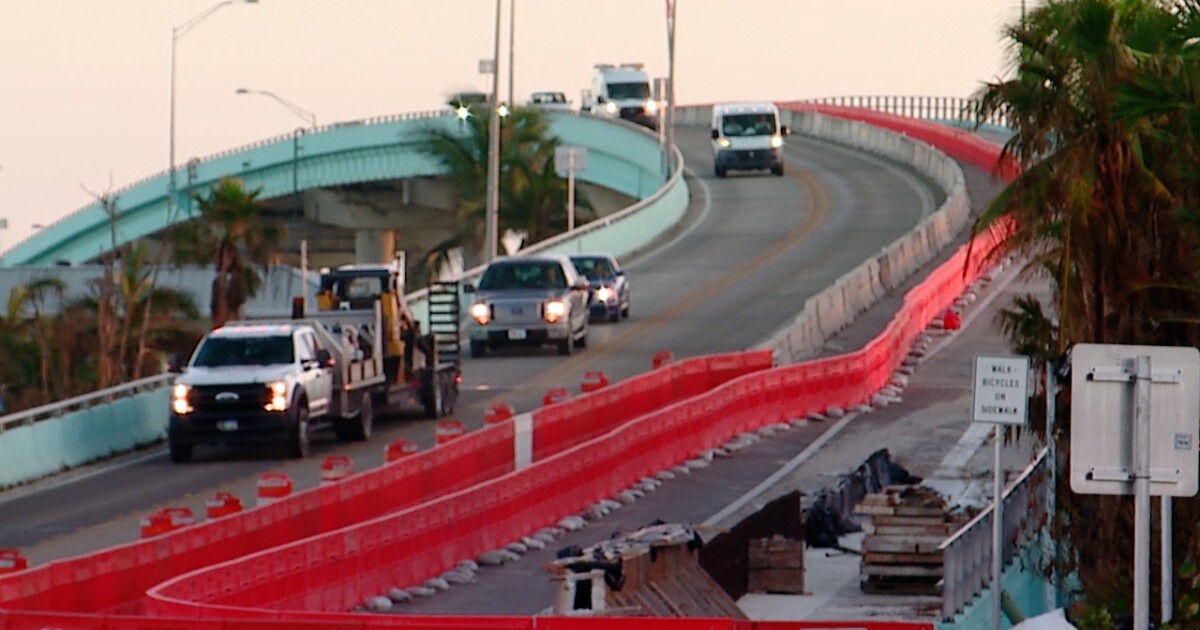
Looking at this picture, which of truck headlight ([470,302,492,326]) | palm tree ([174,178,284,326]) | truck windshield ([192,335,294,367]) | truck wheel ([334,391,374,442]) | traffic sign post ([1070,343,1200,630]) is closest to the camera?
traffic sign post ([1070,343,1200,630])

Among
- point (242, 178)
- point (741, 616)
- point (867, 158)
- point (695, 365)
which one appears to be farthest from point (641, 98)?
point (741, 616)

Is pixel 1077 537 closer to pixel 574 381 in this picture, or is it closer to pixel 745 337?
pixel 574 381

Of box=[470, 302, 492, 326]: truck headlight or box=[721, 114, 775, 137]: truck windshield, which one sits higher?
box=[721, 114, 775, 137]: truck windshield

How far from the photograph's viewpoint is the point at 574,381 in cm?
4331

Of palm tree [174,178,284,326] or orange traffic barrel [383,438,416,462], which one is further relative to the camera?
palm tree [174,178,284,326]

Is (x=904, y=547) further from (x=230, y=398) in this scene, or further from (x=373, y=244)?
(x=373, y=244)

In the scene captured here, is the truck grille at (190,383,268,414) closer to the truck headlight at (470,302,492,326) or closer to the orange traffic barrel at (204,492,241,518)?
the orange traffic barrel at (204,492,241,518)

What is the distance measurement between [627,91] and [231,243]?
29834 millimetres

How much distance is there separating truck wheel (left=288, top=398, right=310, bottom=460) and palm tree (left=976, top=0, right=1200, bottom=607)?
1148 centimetres

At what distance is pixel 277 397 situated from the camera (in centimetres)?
3284

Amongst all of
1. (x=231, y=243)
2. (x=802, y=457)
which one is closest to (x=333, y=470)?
(x=802, y=457)

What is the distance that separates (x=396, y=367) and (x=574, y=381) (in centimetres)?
686

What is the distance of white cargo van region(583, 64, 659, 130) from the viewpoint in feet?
324

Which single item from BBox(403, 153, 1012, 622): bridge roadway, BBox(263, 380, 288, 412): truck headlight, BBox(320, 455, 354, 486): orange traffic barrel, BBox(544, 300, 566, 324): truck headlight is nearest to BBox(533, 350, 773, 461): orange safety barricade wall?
BBox(403, 153, 1012, 622): bridge roadway
